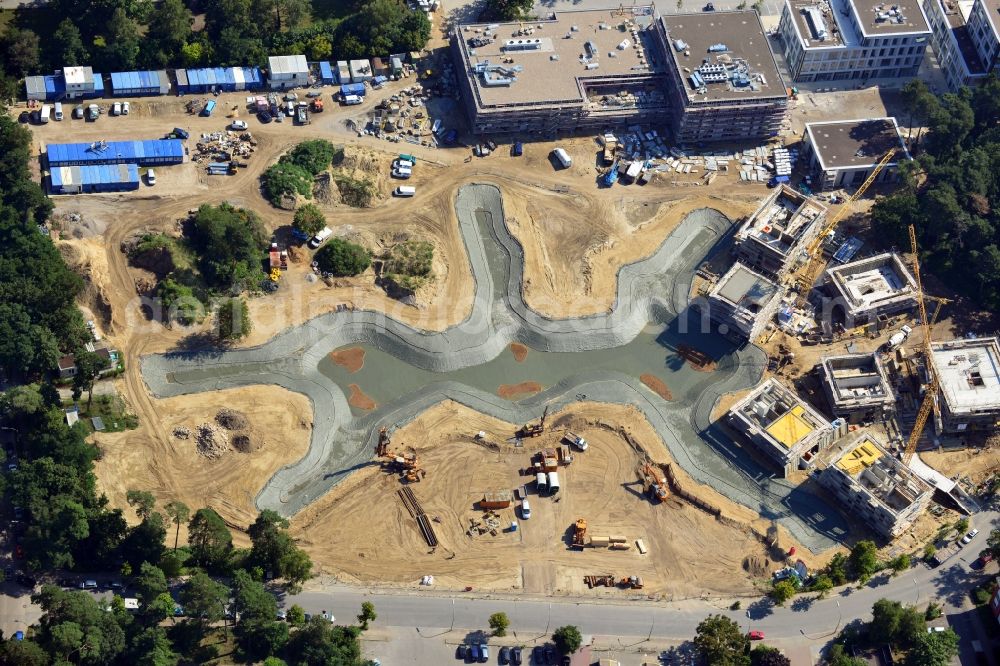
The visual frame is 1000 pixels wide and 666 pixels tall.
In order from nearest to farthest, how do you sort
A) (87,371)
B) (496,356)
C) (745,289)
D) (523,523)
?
(523,523) < (87,371) < (496,356) < (745,289)

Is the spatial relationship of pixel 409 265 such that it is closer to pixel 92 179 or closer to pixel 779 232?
pixel 92 179

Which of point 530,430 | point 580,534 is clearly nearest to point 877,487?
point 580,534

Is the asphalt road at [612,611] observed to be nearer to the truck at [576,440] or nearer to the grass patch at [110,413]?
the truck at [576,440]

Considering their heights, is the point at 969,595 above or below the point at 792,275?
below

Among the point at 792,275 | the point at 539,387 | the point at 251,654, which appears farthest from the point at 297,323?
the point at 792,275

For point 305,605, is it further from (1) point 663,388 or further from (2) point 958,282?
(2) point 958,282

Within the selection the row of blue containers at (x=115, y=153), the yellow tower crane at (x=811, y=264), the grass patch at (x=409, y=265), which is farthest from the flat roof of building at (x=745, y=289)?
the row of blue containers at (x=115, y=153)

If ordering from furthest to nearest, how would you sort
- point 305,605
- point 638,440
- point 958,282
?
point 958,282 < point 638,440 < point 305,605
